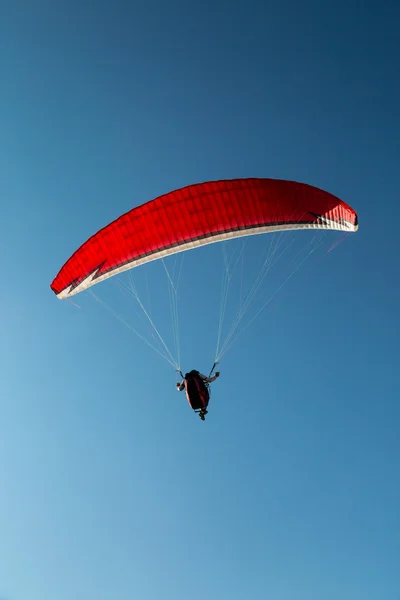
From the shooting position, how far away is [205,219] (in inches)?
535

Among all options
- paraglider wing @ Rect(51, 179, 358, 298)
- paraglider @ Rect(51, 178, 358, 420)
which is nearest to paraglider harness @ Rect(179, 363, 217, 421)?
paraglider @ Rect(51, 178, 358, 420)

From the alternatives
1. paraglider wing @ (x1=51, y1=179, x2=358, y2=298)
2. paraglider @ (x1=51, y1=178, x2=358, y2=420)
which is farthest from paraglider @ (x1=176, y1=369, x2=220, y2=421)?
paraglider wing @ (x1=51, y1=179, x2=358, y2=298)

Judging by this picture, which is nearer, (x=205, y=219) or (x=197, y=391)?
(x=205, y=219)

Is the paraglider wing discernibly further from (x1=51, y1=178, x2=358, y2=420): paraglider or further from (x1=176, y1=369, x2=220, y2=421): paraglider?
(x1=176, y1=369, x2=220, y2=421): paraglider

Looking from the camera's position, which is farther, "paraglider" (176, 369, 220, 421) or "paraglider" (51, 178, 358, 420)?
"paraglider" (176, 369, 220, 421)

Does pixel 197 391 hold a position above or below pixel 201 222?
below

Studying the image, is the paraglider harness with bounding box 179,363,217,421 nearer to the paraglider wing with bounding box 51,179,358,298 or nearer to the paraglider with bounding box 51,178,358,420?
the paraglider with bounding box 51,178,358,420

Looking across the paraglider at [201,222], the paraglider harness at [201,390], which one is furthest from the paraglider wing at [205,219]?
the paraglider harness at [201,390]

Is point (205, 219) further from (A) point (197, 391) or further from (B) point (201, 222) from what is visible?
(A) point (197, 391)

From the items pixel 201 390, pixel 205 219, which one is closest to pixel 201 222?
pixel 205 219

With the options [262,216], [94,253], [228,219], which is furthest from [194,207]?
[94,253]

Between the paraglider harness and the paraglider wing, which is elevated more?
the paraglider wing

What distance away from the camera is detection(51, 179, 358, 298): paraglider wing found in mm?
13414

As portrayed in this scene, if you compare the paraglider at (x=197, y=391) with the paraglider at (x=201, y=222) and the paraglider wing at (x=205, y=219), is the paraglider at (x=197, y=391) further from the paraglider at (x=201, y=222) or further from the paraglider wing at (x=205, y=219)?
the paraglider wing at (x=205, y=219)
